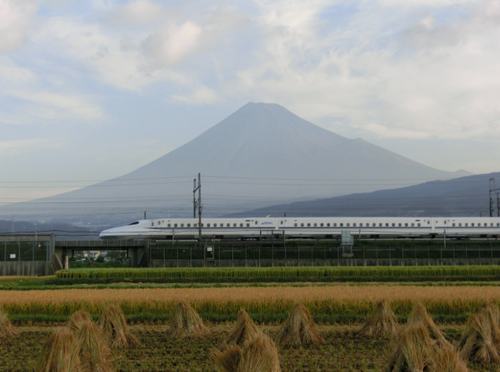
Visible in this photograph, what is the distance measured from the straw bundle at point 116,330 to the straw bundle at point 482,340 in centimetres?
1003

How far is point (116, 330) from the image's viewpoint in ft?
58.8

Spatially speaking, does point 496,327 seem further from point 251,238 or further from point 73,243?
point 251,238

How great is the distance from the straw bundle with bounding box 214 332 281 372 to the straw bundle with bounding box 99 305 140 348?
817cm

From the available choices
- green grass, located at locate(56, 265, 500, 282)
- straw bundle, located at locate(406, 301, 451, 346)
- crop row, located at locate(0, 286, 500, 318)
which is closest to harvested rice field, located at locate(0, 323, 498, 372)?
straw bundle, located at locate(406, 301, 451, 346)

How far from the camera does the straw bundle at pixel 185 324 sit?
770 inches

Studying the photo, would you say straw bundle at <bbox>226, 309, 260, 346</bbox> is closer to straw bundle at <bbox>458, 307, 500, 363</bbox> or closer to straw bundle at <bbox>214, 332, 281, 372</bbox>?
straw bundle at <bbox>214, 332, 281, 372</bbox>

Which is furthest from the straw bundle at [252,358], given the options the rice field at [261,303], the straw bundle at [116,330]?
the rice field at [261,303]

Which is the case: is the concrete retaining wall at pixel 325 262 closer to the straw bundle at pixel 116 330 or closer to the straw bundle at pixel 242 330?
the straw bundle at pixel 116 330

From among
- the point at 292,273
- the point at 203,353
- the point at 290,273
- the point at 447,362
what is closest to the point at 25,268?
the point at 290,273

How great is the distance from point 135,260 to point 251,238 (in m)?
16.4

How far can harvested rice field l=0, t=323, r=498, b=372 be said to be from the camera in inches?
596

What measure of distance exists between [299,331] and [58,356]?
8.58 meters

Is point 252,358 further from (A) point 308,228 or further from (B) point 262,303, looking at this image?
(A) point 308,228

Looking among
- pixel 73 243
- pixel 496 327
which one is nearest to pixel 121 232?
pixel 73 243
